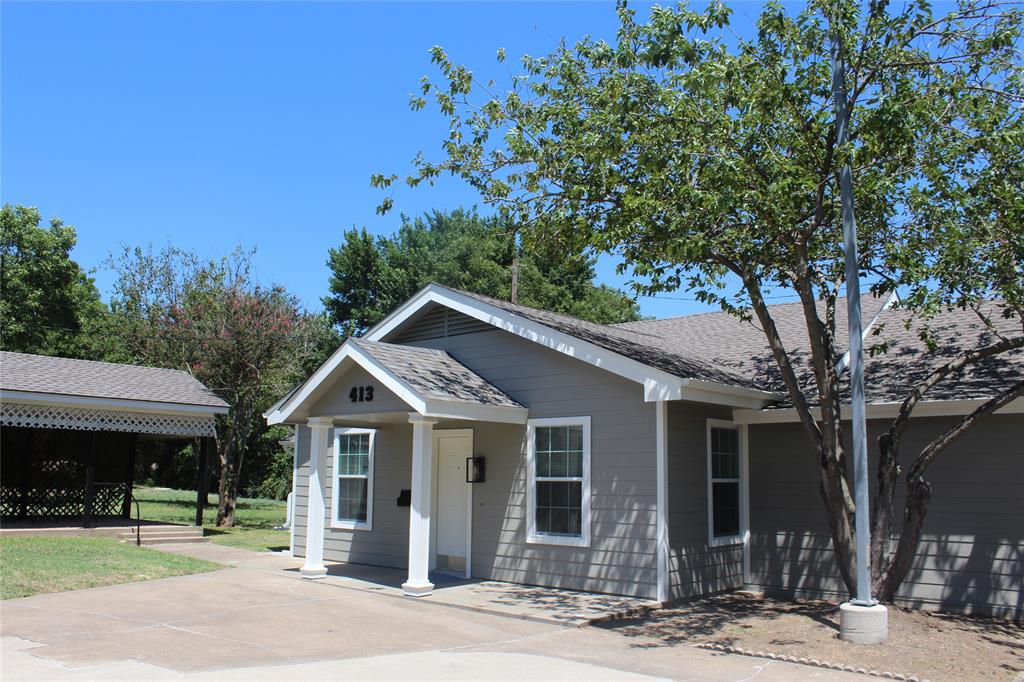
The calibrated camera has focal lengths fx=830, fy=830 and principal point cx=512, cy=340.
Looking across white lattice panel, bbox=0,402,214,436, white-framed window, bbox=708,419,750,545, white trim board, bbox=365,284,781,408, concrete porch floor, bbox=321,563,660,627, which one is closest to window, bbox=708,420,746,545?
white-framed window, bbox=708,419,750,545

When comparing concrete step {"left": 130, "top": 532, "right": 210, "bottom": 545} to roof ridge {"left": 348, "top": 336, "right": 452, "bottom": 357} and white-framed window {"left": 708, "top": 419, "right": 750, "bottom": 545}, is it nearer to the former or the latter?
roof ridge {"left": 348, "top": 336, "right": 452, "bottom": 357}

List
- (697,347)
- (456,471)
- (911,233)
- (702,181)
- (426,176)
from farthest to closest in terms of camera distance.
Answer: (697,347), (456,471), (426,176), (911,233), (702,181)

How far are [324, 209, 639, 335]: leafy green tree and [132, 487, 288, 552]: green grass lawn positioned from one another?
34.8ft

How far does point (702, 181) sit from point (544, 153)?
236cm

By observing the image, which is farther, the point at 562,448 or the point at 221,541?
the point at 221,541

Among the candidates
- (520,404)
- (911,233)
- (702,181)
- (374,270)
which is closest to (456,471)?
(520,404)

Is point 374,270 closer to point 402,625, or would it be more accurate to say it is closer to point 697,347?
point 697,347

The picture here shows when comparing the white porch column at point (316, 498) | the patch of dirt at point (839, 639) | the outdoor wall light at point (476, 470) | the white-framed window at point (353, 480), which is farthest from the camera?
the white-framed window at point (353, 480)

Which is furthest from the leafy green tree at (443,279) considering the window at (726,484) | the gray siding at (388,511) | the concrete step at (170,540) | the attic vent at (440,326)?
the window at (726,484)

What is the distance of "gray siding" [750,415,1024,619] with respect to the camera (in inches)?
404

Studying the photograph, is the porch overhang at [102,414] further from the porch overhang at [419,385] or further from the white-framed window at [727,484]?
the white-framed window at [727,484]

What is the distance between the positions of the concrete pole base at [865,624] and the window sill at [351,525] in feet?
27.1

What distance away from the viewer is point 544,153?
1122 cm

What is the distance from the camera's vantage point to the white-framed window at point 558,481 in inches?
459
